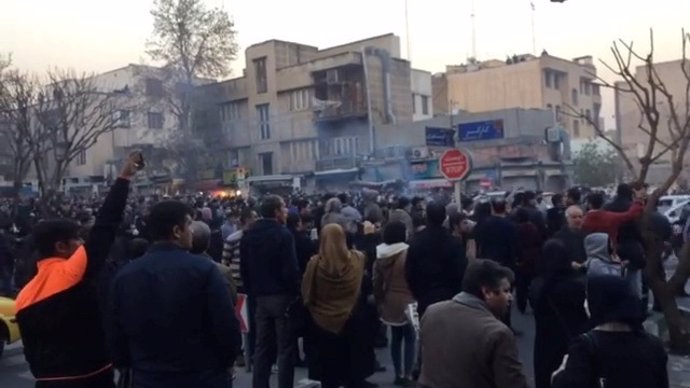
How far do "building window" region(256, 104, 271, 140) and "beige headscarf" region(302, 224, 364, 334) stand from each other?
46.1 meters

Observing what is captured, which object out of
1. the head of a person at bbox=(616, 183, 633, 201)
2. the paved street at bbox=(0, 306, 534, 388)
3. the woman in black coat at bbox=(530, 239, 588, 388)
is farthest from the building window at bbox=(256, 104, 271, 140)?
the woman in black coat at bbox=(530, 239, 588, 388)

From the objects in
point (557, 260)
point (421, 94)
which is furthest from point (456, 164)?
point (421, 94)

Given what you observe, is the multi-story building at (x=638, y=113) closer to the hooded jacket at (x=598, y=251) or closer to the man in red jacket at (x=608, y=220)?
the man in red jacket at (x=608, y=220)

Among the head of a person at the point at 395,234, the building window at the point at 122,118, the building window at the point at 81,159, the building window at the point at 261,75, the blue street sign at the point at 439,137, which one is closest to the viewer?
the head of a person at the point at 395,234

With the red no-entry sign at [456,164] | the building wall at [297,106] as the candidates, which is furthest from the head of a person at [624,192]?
the building wall at [297,106]

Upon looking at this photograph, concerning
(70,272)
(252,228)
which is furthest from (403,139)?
(70,272)

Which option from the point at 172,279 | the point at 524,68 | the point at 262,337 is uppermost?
the point at 524,68

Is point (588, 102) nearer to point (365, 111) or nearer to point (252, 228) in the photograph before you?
point (365, 111)

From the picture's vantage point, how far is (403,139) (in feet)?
152

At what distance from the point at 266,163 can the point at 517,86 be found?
20783mm

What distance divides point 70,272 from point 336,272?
2.80m

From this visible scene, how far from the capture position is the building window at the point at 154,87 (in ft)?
154

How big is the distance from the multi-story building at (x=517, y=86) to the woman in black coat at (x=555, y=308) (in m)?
52.7

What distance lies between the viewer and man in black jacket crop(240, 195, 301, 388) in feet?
22.5
